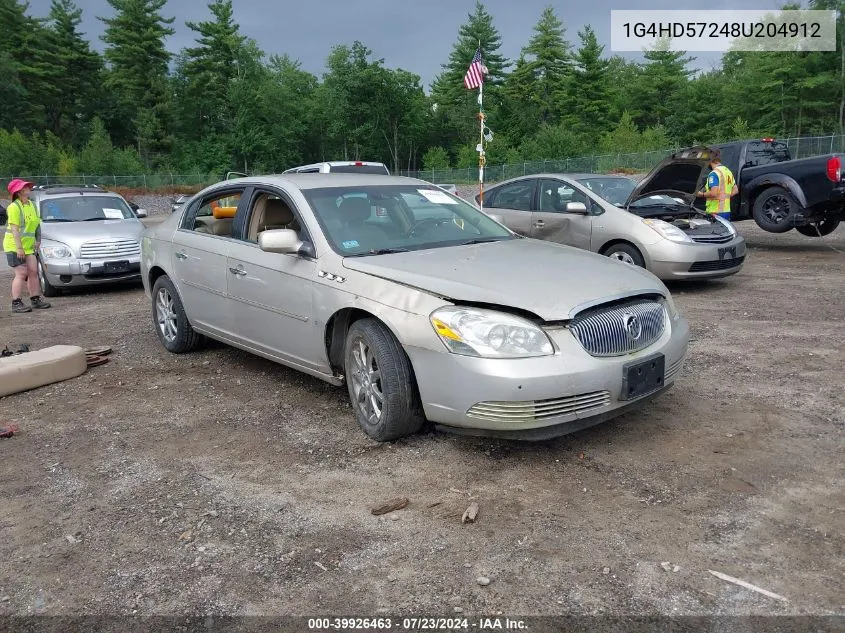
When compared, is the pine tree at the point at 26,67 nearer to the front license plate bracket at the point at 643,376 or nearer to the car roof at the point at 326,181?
the car roof at the point at 326,181

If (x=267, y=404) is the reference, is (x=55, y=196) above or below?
above

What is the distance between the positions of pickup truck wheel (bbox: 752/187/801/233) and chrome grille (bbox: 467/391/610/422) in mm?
9464

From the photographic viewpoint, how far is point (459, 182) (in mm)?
51844

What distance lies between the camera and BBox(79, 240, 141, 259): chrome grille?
33.6 ft

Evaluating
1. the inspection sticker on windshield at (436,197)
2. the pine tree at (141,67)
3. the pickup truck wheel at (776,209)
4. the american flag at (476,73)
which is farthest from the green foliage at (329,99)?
the inspection sticker on windshield at (436,197)

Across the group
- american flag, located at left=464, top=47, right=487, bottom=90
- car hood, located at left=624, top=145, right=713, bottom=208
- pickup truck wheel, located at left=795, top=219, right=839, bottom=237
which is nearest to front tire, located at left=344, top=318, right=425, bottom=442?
car hood, located at left=624, top=145, right=713, bottom=208

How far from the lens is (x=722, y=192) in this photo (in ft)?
36.4

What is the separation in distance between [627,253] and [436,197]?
4.30m

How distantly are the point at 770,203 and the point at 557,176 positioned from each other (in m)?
4.27

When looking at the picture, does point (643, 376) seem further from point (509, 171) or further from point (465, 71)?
point (465, 71)

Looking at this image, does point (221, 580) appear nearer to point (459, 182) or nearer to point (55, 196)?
point (55, 196)

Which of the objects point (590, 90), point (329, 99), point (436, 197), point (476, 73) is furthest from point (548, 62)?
point (436, 197)

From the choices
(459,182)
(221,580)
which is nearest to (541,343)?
(221,580)

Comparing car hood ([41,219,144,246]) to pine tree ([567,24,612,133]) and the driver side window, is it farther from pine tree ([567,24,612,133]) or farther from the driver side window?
pine tree ([567,24,612,133])
